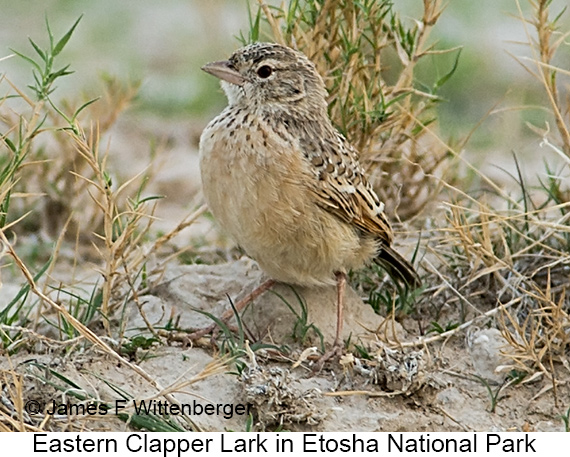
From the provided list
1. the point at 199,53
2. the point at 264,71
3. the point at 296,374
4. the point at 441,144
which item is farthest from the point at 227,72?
the point at 199,53

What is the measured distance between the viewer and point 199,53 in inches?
382

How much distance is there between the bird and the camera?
4.85 metres

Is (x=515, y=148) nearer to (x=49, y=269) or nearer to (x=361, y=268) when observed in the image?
(x=361, y=268)

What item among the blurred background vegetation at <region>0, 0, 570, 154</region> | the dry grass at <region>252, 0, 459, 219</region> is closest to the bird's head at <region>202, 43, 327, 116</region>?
the dry grass at <region>252, 0, 459, 219</region>

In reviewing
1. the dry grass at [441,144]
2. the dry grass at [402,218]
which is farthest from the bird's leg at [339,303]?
the dry grass at [441,144]

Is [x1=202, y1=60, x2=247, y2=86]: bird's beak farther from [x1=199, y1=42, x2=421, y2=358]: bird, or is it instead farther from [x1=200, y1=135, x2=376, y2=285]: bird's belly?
[x1=200, y1=135, x2=376, y2=285]: bird's belly

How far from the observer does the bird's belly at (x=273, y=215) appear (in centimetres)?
483

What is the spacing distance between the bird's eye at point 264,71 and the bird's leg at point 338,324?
1.00m

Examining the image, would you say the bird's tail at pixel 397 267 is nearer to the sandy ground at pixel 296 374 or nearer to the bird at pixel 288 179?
the bird at pixel 288 179

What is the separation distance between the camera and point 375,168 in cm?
588

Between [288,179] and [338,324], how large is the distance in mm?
718

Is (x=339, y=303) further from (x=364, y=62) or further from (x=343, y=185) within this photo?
(x=364, y=62)

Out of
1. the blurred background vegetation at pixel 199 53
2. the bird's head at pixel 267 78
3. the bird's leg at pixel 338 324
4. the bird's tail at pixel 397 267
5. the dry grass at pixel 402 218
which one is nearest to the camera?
the dry grass at pixel 402 218
